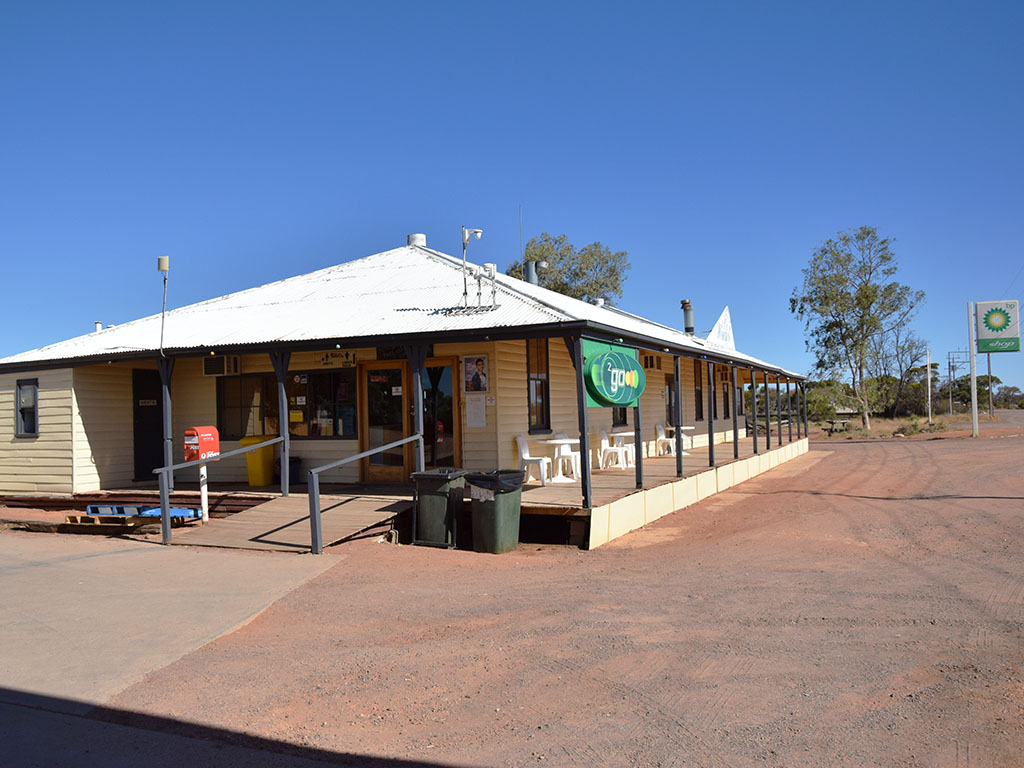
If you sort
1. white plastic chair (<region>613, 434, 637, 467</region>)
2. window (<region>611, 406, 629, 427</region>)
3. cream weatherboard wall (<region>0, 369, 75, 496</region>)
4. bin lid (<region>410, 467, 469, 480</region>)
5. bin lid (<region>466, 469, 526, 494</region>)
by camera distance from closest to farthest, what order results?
bin lid (<region>466, 469, 526, 494</region>) → bin lid (<region>410, 467, 469, 480</region>) → cream weatherboard wall (<region>0, 369, 75, 496</region>) → white plastic chair (<region>613, 434, 637, 467</region>) → window (<region>611, 406, 629, 427</region>)

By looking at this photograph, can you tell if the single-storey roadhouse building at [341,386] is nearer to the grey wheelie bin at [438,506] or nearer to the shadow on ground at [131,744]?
the grey wheelie bin at [438,506]

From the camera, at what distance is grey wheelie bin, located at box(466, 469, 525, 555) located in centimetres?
957

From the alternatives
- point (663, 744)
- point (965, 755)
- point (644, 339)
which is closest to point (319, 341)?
point (644, 339)

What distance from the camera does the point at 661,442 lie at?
65.9ft

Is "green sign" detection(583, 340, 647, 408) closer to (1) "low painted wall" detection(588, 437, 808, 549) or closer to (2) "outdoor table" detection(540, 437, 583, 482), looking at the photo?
(1) "low painted wall" detection(588, 437, 808, 549)

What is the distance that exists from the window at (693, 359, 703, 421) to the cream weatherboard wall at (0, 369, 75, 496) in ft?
53.5

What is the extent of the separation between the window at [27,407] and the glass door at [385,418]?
19.1 ft

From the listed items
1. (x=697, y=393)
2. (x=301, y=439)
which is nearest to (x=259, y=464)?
(x=301, y=439)

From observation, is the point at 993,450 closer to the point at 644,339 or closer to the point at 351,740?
the point at 644,339

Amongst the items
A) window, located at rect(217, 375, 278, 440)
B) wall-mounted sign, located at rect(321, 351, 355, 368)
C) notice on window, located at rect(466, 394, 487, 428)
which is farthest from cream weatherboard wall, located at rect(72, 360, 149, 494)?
notice on window, located at rect(466, 394, 487, 428)

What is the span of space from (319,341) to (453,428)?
2635 millimetres

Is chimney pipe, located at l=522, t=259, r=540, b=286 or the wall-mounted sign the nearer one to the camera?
the wall-mounted sign

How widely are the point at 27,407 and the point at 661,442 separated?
13.8 m

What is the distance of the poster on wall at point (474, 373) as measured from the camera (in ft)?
41.7
